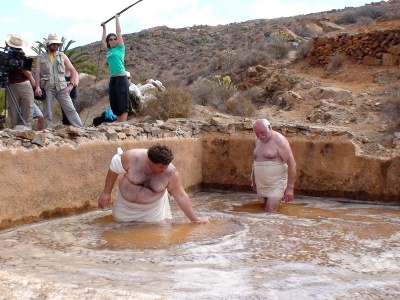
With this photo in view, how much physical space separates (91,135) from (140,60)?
77.0 feet

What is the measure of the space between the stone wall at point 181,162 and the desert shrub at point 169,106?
264cm

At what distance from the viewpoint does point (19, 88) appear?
6.19 m

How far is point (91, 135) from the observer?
5957mm

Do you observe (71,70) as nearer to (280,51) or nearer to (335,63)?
(335,63)

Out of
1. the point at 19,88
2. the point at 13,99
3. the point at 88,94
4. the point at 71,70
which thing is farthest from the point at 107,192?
the point at 88,94

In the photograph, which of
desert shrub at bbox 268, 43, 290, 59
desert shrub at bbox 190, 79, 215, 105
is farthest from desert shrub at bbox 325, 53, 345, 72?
desert shrub at bbox 190, 79, 215, 105

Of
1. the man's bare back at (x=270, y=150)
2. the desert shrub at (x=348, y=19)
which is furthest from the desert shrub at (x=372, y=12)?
the man's bare back at (x=270, y=150)

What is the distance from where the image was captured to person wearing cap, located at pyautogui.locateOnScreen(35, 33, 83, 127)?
6.68m

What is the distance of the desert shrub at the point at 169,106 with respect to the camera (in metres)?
10.7

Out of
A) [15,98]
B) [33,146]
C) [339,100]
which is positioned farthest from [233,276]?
[339,100]

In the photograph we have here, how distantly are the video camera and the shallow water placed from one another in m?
1.83

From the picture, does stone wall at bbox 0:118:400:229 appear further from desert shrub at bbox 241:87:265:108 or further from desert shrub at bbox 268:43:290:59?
desert shrub at bbox 268:43:290:59

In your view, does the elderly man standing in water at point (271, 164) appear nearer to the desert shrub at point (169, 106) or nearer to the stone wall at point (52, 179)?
the stone wall at point (52, 179)

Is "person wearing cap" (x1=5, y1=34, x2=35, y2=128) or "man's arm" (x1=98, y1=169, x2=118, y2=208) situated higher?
"person wearing cap" (x1=5, y1=34, x2=35, y2=128)
